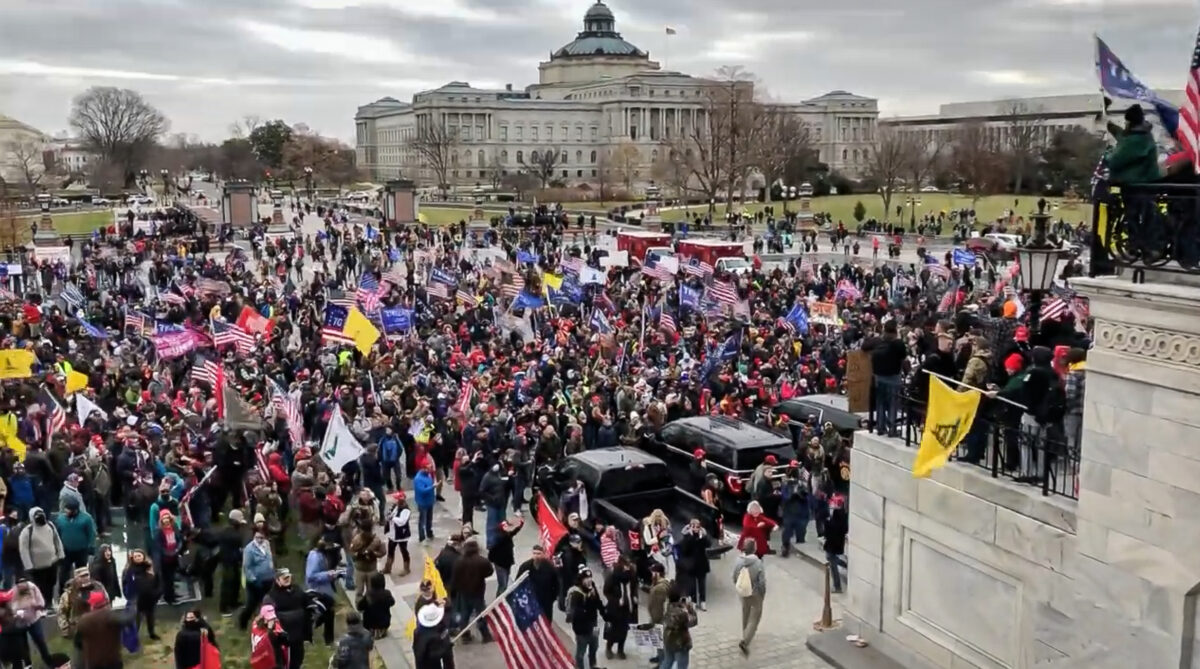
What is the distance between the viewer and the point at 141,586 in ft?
40.3

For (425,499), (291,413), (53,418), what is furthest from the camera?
(53,418)

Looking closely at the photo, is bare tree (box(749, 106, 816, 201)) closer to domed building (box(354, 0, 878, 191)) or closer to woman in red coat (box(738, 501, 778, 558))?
domed building (box(354, 0, 878, 191))

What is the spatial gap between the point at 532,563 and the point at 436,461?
7378 mm

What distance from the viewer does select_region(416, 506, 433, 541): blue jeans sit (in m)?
16.4

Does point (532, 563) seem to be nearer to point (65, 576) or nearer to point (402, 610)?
point (402, 610)

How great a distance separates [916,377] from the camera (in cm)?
1220

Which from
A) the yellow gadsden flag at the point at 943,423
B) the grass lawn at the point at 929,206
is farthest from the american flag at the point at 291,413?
the grass lawn at the point at 929,206

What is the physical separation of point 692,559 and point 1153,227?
22.4 feet

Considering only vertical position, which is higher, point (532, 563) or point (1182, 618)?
point (1182, 618)

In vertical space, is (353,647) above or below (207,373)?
below

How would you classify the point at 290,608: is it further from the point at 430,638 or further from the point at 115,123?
the point at 115,123

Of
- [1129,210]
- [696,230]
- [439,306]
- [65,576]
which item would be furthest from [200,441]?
[696,230]

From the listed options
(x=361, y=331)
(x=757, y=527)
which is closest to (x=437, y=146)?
(x=361, y=331)

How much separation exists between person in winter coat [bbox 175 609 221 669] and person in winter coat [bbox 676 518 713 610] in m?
5.53
